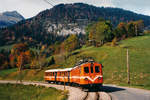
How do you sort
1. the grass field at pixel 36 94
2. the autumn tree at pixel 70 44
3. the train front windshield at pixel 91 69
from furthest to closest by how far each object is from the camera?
1. the autumn tree at pixel 70 44
2. the grass field at pixel 36 94
3. the train front windshield at pixel 91 69

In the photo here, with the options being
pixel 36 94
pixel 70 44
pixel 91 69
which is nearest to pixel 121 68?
pixel 36 94

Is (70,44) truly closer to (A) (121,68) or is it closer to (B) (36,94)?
(A) (121,68)

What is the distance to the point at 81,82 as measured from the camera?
2494 cm

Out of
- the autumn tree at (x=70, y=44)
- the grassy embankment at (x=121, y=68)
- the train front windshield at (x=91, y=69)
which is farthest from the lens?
the autumn tree at (x=70, y=44)

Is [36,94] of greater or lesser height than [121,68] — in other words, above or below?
below

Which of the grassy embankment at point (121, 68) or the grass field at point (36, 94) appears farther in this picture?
the grassy embankment at point (121, 68)

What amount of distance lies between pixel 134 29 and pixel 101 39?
93.7 feet

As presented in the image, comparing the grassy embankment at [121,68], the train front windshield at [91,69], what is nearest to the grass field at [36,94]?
the train front windshield at [91,69]

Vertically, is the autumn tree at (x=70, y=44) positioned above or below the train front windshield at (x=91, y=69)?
above

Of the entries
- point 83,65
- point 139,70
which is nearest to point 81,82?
point 83,65

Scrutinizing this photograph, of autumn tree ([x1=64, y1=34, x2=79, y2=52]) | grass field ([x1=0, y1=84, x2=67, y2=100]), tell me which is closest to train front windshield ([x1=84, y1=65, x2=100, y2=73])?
grass field ([x1=0, y1=84, x2=67, y2=100])

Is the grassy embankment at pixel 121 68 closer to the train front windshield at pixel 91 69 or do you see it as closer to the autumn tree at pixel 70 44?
the train front windshield at pixel 91 69

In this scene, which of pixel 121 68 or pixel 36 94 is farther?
pixel 121 68

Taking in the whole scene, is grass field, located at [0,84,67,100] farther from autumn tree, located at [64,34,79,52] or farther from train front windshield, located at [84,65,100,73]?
autumn tree, located at [64,34,79,52]
